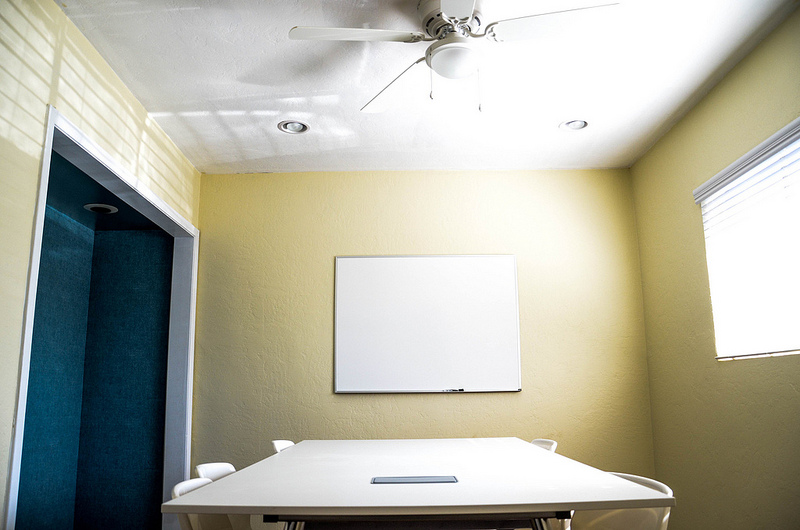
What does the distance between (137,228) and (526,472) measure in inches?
154

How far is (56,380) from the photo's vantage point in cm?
449

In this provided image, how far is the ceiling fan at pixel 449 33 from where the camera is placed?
2.51 m

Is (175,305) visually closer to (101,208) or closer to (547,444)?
(101,208)

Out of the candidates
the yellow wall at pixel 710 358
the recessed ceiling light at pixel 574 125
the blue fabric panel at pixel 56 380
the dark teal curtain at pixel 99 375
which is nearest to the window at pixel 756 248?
the yellow wall at pixel 710 358

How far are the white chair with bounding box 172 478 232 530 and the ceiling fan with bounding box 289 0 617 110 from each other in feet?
6.05

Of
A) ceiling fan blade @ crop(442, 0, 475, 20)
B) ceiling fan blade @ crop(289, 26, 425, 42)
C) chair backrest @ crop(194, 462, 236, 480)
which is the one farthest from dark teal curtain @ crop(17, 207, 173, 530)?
ceiling fan blade @ crop(442, 0, 475, 20)

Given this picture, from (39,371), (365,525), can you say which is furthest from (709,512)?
(39,371)

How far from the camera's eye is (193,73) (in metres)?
3.42

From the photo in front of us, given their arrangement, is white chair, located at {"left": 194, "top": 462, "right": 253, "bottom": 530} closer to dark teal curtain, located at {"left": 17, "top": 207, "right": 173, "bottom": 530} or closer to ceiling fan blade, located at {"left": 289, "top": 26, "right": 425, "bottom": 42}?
ceiling fan blade, located at {"left": 289, "top": 26, "right": 425, "bottom": 42}

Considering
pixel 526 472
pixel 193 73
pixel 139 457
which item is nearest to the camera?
pixel 526 472

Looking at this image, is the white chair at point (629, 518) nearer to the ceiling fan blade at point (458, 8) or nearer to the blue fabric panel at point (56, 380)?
the ceiling fan blade at point (458, 8)

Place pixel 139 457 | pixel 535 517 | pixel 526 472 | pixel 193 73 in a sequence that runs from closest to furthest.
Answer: pixel 535 517 → pixel 526 472 → pixel 193 73 → pixel 139 457

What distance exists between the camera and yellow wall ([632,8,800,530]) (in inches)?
120

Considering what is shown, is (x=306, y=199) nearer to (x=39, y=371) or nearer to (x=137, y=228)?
(x=137, y=228)
